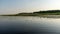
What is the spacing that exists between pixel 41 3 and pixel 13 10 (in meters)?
0.52

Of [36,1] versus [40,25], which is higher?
[36,1]

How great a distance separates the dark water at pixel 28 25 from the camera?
1.73m

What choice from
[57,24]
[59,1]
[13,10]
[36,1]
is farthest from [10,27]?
[59,1]

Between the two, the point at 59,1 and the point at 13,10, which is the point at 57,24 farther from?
the point at 13,10

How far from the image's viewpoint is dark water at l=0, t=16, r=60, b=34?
173cm

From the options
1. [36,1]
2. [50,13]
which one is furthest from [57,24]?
[36,1]

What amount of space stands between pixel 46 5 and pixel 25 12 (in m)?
0.39

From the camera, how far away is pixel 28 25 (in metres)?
1.84

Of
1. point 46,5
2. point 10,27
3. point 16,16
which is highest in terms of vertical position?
point 46,5

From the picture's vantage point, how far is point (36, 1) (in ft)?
6.01

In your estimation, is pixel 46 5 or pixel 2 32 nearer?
pixel 2 32

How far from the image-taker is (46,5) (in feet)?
5.98

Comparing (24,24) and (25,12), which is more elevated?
(25,12)

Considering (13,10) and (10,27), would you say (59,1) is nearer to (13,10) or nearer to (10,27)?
(13,10)
